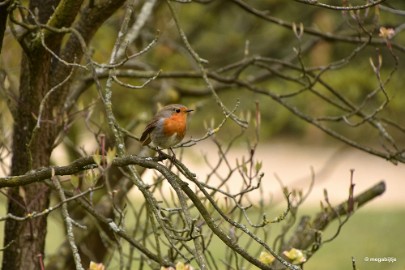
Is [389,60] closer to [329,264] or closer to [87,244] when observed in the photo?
[329,264]

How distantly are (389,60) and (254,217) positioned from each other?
464 cm

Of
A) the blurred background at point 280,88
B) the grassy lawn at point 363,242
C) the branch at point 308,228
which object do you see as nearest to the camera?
the branch at point 308,228

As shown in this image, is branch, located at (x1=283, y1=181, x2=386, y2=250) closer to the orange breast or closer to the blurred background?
the blurred background

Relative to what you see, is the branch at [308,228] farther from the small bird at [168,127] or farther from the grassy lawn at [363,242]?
the grassy lawn at [363,242]

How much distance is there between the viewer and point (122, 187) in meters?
5.50

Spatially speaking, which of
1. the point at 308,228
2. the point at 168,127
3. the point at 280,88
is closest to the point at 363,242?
the point at 280,88

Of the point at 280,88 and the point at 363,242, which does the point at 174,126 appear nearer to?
the point at 363,242

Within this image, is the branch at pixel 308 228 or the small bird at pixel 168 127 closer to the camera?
the small bird at pixel 168 127

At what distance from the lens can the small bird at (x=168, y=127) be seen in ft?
13.2

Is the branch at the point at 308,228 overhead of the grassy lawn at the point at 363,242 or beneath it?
beneath

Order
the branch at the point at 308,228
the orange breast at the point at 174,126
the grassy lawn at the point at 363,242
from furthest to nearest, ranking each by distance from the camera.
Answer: the grassy lawn at the point at 363,242 → the branch at the point at 308,228 → the orange breast at the point at 174,126

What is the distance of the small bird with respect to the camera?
4020 millimetres

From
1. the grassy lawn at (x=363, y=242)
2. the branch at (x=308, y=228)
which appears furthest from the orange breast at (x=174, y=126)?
the grassy lawn at (x=363, y=242)

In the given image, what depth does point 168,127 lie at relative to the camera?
401 centimetres
